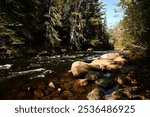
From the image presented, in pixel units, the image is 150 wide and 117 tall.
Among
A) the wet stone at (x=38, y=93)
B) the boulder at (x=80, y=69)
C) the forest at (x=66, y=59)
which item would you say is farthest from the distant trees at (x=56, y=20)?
the wet stone at (x=38, y=93)

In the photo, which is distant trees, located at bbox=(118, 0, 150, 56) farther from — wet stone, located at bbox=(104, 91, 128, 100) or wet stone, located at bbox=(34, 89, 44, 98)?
wet stone, located at bbox=(34, 89, 44, 98)

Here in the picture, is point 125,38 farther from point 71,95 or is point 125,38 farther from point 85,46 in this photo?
point 85,46

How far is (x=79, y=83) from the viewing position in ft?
40.2

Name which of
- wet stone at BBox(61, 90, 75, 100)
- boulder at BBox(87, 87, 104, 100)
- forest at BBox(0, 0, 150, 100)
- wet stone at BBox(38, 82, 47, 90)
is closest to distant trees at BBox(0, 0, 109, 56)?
forest at BBox(0, 0, 150, 100)

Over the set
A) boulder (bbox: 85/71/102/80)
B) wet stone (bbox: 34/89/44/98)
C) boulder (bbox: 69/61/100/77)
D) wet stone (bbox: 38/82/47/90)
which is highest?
boulder (bbox: 69/61/100/77)

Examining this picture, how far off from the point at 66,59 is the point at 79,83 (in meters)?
10.4

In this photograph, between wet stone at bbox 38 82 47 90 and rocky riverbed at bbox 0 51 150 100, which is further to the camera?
wet stone at bbox 38 82 47 90

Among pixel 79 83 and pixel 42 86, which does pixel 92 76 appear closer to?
pixel 79 83

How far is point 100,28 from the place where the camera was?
49000mm

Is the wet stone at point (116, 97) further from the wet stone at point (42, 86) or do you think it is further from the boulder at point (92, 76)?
the wet stone at point (42, 86)

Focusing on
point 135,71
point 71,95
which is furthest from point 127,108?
point 135,71

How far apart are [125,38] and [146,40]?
1633 mm

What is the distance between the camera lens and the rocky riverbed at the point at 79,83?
10.3 metres

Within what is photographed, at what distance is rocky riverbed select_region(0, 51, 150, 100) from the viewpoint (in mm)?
10277
